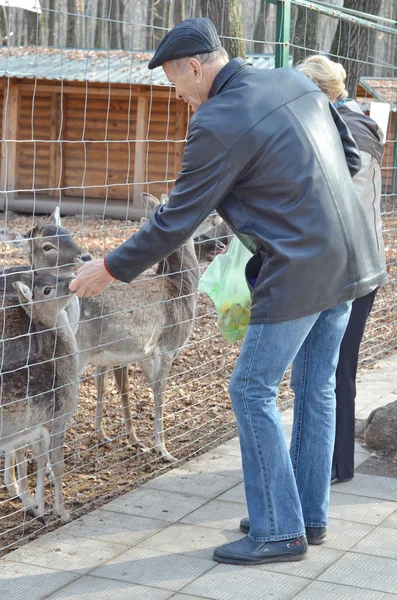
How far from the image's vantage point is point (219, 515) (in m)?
4.30

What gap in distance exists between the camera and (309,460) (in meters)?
3.95

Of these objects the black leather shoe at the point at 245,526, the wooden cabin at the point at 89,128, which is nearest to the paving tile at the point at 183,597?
the black leather shoe at the point at 245,526

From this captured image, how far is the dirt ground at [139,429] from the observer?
481 centimetres

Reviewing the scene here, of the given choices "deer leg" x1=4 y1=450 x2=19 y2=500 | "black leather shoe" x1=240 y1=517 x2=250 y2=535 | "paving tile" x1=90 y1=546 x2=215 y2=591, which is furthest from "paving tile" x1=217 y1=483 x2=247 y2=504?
"deer leg" x1=4 y1=450 x2=19 y2=500

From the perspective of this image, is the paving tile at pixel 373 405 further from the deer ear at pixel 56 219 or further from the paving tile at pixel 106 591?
the paving tile at pixel 106 591

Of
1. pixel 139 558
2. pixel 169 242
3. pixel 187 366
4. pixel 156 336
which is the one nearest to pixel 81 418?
pixel 156 336

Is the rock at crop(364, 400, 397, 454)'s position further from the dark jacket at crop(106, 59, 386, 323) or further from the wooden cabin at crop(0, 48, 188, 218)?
the wooden cabin at crop(0, 48, 188, 218)

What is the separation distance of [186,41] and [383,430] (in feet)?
9.00

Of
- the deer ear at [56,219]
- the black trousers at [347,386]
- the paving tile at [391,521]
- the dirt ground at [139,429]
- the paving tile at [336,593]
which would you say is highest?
the deer ear at [56,219]

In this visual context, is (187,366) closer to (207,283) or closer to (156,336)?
(156,336)

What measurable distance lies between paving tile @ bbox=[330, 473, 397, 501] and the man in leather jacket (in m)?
0.98

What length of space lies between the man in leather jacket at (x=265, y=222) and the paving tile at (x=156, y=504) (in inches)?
25.8

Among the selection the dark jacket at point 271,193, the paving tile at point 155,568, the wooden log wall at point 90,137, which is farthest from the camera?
the wooden log wall at point 90,137

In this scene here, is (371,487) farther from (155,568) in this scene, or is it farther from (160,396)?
(160,396)
